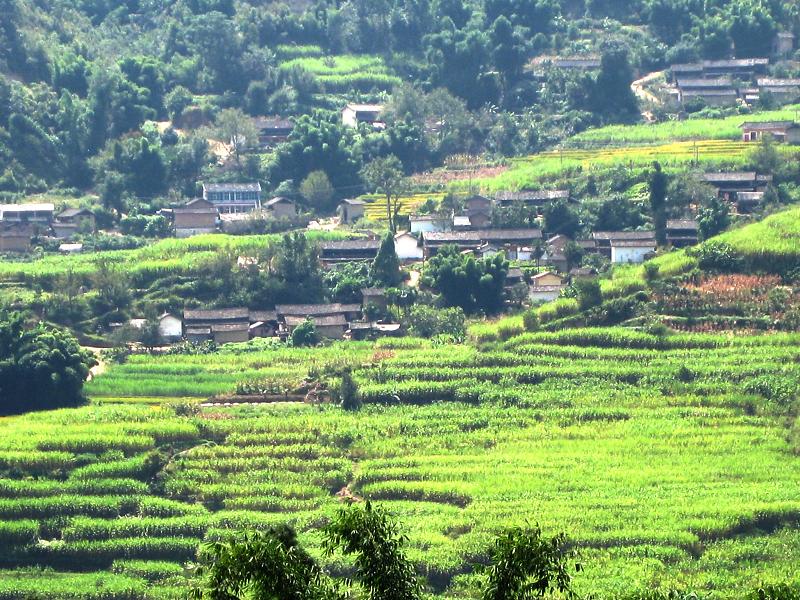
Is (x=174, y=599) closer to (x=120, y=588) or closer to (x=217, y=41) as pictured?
(x=120, y=588)

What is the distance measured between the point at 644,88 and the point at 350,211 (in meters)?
14.0

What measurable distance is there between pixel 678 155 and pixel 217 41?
18.0 meters

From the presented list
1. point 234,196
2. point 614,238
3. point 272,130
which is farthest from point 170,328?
point 272,130

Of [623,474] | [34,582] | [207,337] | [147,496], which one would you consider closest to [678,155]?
[207,337]

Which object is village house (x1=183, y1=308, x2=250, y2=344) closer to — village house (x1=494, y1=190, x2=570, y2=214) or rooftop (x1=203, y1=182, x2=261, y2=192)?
rooftop (x1=203, y1=182, x2=261, y2=192)

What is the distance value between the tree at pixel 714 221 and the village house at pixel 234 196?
1448cm

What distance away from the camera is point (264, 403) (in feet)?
155

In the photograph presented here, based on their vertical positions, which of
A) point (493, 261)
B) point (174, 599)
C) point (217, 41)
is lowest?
point (174, 599)

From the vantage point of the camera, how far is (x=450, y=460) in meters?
42.9

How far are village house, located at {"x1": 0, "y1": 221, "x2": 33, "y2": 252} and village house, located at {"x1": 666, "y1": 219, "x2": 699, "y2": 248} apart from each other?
18802mm

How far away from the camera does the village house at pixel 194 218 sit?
196 feet

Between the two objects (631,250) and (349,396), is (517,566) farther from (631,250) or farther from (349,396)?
(631,250)

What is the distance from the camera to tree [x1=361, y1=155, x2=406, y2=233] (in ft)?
198

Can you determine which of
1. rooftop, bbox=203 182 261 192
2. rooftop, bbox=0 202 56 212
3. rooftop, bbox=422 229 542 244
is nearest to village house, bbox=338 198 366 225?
rooftop, bbox=203 182 261 192
